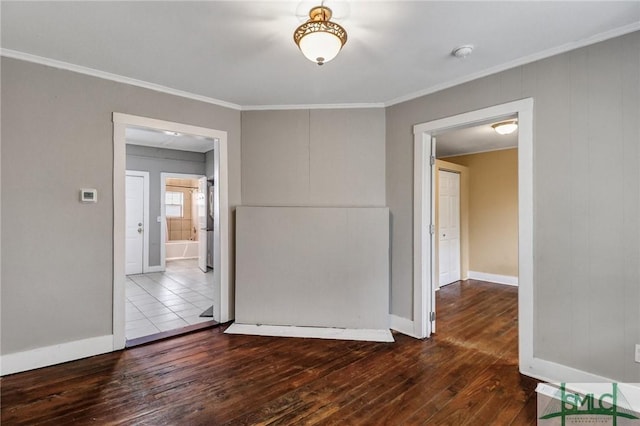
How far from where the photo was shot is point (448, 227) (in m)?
5.53

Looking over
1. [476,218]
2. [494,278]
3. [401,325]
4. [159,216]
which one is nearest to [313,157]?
[401,325]

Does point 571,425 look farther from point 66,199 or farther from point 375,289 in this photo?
point 66,199

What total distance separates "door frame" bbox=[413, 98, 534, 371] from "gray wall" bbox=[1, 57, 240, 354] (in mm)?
2879

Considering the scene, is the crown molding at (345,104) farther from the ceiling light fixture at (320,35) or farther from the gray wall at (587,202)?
the ceiling light fixture at (320,35)

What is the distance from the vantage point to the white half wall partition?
10.6ft

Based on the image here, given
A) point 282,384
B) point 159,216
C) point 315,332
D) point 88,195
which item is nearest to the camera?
point 282,384

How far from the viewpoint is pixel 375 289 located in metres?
3.22

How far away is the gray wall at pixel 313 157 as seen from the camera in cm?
344

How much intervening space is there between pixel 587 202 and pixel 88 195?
13.0 ft

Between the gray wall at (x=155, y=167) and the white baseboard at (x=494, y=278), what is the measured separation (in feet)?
20.5

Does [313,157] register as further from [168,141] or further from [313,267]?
[168,141]

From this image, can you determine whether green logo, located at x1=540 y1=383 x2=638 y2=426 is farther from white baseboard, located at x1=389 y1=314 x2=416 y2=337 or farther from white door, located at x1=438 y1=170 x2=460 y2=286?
white door, located at x1=438 y1=170 x2=460 y2=286

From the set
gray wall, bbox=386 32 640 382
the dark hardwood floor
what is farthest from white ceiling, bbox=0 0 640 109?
the dark hardwood floor

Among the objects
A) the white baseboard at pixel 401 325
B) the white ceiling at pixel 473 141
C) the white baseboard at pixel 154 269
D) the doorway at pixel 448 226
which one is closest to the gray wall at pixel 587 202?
the white baseboard at pixel 401 325
